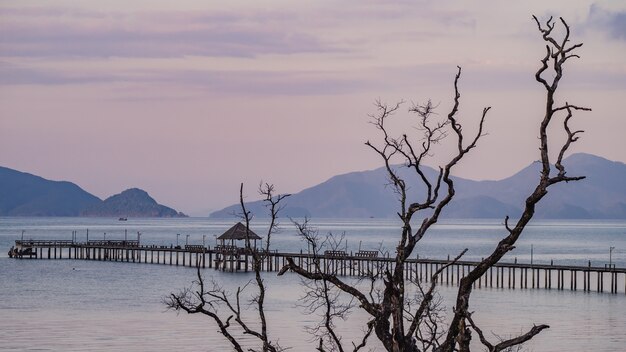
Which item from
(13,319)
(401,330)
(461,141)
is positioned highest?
(461,141)

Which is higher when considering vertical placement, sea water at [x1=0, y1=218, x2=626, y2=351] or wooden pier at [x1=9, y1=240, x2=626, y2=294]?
wooden pier at [x1=9, y1=240, x2=626, y2=294]

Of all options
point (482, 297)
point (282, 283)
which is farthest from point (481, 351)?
point (282, 283)

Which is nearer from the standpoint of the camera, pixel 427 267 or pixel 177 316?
pixel 177 316

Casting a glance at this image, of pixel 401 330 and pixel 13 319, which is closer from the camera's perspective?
pixel 401 330

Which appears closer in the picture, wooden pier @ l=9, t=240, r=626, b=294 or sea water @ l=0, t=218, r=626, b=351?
sea water @ l=0, t=218, r=626, b=351

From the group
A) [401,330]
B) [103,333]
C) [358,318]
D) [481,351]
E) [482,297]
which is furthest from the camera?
[482,297]

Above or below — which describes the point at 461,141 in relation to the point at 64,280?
above

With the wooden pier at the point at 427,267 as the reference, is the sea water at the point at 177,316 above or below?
below

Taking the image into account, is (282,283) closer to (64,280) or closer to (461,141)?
(64,280)

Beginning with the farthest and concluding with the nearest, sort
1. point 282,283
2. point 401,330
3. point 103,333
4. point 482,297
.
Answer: point 282,283 → point 482,297 → point 103,333 → point 401,330

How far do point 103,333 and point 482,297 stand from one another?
25520 mm

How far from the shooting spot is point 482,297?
212 ft

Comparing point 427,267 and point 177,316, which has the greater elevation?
point 427,267

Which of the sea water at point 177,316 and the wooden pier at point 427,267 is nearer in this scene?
the sea water at point 177,316
